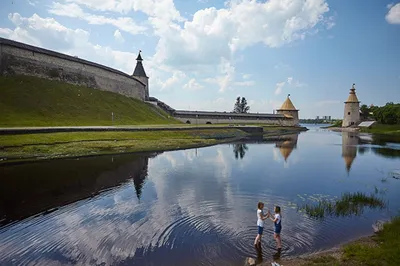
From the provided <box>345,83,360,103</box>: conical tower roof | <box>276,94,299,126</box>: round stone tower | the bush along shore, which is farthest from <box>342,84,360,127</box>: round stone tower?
the bush along shore

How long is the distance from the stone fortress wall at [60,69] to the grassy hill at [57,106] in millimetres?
1799

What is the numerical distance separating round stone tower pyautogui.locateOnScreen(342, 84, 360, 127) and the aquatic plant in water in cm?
8054

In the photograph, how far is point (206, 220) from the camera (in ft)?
32.9

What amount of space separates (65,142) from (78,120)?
13.6 metres

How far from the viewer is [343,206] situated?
11.3 metres

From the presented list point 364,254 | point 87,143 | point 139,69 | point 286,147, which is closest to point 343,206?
point 364,254

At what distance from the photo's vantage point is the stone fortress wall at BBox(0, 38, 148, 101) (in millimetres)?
41312

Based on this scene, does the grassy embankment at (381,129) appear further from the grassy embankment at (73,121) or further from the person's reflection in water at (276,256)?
the person's reflection in water at (276,256)

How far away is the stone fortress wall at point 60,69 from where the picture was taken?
41312 millimetres

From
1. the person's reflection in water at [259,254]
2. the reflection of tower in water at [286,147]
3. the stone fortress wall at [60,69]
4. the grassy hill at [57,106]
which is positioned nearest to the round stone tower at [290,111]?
the stone fortress wall at [60,69]

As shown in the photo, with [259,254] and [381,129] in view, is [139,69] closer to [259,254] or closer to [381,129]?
A: [381,129]

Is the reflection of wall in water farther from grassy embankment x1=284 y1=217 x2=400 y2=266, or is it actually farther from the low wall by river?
the low wall by river

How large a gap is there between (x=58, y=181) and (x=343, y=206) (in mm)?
14264

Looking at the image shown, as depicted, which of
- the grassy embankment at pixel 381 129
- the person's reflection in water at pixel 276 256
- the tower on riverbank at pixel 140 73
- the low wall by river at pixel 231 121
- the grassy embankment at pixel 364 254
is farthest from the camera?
the tower on riverbank at pixel 140 73
